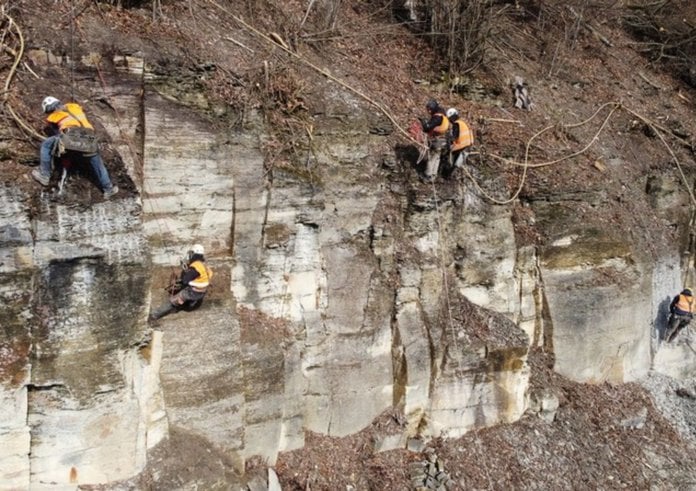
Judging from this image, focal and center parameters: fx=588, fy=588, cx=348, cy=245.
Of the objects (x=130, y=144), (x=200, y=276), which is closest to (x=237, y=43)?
(x=130, y=144)

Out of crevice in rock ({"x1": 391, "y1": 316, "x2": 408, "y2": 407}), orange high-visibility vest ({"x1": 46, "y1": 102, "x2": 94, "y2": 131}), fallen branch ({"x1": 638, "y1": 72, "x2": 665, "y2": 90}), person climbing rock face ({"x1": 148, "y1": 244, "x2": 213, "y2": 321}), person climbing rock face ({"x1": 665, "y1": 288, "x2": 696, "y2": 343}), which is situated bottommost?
crevice in rock ({"x1": 391, "y1": 316, "x2": 408, "y2": 407})

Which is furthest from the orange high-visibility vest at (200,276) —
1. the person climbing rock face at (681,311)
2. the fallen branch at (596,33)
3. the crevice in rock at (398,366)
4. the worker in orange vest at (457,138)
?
the fallen branch at (596,33)

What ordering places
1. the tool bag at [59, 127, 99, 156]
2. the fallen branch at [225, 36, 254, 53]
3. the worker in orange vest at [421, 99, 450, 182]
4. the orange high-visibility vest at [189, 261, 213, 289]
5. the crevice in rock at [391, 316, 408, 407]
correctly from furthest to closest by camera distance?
the crevice in rock at [391, 316, 408, 407], the fallen branch at [225, 36, 254, 53], the worker in orange vest at [421, 99, 450, 182], the orange high-visibility vest at [189, 261, 213, 289], the tool bag at [59, 127, 99, 156]

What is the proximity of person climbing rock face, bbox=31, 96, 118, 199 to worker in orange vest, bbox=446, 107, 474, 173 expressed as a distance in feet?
19.5

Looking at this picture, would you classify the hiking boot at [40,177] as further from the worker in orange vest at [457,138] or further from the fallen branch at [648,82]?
the fallen branch at [648,82]

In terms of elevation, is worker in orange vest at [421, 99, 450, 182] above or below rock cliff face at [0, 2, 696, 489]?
above

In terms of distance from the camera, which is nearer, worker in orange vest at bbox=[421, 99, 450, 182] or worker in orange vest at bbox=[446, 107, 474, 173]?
worker in orange vest at bbox=[421, 99, 450, 182]

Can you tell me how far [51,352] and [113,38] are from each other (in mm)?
4852

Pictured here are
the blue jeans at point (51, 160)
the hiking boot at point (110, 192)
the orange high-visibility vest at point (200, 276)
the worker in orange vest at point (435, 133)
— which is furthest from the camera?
the worker in orange vest at point (435, 133)

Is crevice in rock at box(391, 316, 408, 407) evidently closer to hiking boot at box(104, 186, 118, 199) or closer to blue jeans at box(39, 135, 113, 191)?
hiking boot at box(104, 186, 118, 199)

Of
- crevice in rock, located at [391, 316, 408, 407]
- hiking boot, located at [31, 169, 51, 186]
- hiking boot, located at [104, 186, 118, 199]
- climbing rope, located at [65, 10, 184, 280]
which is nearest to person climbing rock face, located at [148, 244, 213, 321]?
climbing rope, located at [65, 10, 184, 280]

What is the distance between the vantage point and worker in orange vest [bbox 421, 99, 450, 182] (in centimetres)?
1051

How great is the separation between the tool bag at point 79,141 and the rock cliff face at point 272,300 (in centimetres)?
61

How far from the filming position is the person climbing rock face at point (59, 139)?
751cm
